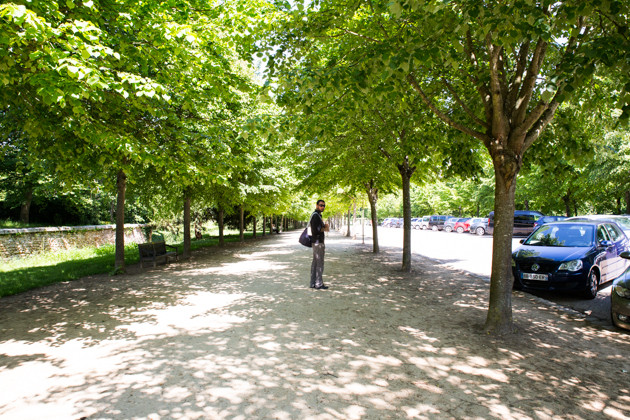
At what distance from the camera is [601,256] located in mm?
7801

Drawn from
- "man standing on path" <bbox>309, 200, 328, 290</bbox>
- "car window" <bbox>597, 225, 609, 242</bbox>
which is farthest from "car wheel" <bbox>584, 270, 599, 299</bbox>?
"man standing on path" <bbox>309, 200, 328, 290</bbox>

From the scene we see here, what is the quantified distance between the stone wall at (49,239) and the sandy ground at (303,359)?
1106cm

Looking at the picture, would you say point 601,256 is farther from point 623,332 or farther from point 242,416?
point 242,416

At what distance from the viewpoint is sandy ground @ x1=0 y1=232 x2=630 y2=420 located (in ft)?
10.6

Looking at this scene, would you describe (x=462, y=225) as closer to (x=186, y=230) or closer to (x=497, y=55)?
(x=186, y=230)

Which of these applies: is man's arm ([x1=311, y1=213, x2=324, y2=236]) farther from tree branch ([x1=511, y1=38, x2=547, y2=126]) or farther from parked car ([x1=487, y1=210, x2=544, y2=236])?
parked car ([x1=487, y1=210, x2=544, y2=236])

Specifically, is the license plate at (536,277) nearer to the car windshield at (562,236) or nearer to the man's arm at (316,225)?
the car windshield at (562,236)

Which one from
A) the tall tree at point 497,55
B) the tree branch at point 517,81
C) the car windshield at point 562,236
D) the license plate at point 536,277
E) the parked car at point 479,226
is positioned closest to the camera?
the tall tree at point 497,55

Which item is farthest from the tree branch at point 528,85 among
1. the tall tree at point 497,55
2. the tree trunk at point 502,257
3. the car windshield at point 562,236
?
the car windshield at point 562,236

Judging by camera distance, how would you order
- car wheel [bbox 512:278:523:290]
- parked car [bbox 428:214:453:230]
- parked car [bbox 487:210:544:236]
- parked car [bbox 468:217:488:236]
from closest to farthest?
car wheel [bbox 512:278:523:290] → parked car [bbox 487:210:544:236] → parked car [bbox 468:217:488:236] → parked car [bbox 428:214:453:230]

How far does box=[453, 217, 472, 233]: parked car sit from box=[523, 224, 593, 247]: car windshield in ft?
97.0

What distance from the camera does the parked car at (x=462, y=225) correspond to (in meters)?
37.5

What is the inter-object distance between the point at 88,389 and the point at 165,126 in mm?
5703

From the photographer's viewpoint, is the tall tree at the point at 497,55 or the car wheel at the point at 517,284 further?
the car wheel at the point at 517,284
